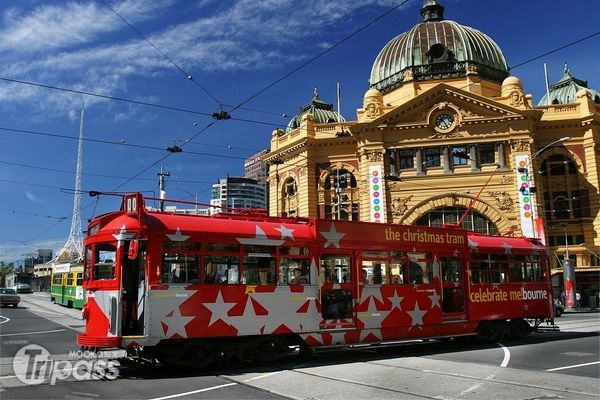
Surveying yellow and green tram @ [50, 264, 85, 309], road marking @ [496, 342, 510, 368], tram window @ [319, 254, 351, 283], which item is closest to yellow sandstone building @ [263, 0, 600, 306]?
yellow and green tram @ [50, 264, 85, 309]

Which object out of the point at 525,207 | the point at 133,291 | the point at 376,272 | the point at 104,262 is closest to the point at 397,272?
the point at 376,272

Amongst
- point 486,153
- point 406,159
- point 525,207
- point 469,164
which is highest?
point 486,153

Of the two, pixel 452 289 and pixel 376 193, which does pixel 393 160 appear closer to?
pixel 376 193

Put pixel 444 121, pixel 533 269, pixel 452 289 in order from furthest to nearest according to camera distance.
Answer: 1. pixel 444 121
2. pixel 533 269
3. pixel 452 289

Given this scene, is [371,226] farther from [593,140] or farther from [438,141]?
[593,140]

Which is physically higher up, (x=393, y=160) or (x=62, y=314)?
(x=393, y=160)

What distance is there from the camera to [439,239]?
16.0 metres

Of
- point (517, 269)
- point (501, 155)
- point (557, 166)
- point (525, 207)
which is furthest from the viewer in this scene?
point (557, 166)

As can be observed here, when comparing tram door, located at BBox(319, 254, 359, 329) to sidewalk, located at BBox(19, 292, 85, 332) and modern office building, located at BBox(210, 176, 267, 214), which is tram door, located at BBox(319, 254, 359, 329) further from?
modern office building, located at BBox(210, 176, 267, 214)

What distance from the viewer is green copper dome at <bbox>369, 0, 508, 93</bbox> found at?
50.4 metres

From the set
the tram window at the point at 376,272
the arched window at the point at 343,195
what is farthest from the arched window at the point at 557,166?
the tram window at the point at 376,272

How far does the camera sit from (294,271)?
522 inches

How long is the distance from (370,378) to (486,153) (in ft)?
123

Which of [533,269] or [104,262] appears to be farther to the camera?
[533,269]
